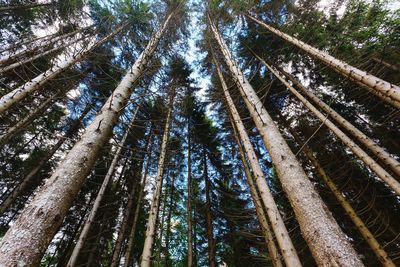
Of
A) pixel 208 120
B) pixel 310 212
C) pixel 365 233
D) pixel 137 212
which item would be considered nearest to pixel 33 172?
pixel 137 212

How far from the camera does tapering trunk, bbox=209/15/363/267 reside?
7.77ft

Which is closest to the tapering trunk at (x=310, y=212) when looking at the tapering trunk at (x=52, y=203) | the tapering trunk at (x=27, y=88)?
the tapering trunk at (x=52, y=203)

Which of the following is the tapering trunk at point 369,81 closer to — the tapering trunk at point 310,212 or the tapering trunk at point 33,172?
the tapering trunk at point 310,212

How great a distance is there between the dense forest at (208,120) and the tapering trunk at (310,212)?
6cm

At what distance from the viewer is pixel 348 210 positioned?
20.7 feet

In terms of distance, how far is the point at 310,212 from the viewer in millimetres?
2855

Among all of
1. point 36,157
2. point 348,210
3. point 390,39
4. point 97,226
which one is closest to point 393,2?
point 390,39

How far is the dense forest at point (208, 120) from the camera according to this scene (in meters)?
5.84

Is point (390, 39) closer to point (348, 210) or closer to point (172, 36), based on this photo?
point (348, 210)

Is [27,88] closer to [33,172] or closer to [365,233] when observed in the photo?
[33,172]

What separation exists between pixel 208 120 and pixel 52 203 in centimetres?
1243

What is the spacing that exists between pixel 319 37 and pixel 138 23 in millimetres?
8887

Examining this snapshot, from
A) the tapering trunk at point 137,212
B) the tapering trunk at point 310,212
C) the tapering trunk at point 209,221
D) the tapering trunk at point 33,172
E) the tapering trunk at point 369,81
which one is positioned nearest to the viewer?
the tapering trunk at point 310,212

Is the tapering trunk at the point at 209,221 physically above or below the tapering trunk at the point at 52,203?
above
